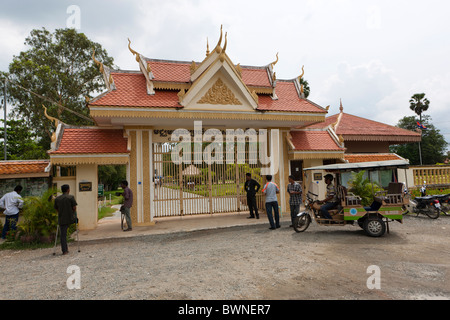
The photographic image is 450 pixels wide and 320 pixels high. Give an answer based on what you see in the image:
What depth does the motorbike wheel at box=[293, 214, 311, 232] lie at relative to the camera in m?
7.57

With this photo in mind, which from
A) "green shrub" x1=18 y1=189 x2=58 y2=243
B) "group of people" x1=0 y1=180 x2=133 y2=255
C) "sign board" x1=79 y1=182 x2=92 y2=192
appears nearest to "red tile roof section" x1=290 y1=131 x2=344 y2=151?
"group of people" x1=0 y1=180 x2=133 y2=255

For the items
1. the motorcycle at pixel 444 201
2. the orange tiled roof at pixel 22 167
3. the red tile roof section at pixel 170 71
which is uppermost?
the red tile roof section at pixel 170 71

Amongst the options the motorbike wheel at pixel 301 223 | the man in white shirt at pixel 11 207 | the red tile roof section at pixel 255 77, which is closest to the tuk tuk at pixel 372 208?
the motorbike wheel at pixel 301 223

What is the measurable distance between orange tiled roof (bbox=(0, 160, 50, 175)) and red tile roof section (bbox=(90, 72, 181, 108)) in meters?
2.87

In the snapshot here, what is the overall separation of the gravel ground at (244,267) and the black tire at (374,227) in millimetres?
217

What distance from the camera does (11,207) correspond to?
26.2ft

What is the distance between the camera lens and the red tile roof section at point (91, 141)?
8.70 metres

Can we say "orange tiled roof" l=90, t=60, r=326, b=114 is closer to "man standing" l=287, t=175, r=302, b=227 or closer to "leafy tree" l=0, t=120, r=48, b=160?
"man standing" l=287, t=175, r=302, b=227

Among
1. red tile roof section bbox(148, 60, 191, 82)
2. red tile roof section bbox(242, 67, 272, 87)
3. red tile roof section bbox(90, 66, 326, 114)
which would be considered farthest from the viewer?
red tile roof section bbox(242, 67, 272, 87)

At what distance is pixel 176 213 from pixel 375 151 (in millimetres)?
13203

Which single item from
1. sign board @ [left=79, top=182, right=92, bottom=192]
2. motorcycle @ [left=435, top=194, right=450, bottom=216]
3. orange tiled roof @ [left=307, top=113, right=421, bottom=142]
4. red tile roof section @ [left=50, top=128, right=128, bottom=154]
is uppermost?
orange tiled roof @ [left=307, top=113, right=421, bottom=142]

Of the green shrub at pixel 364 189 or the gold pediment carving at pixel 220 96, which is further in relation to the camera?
the gold pediment carving at pixel 220 96

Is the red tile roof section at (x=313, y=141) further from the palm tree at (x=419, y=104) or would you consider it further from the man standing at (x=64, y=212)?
the palm tree at (x=419, y=104)
